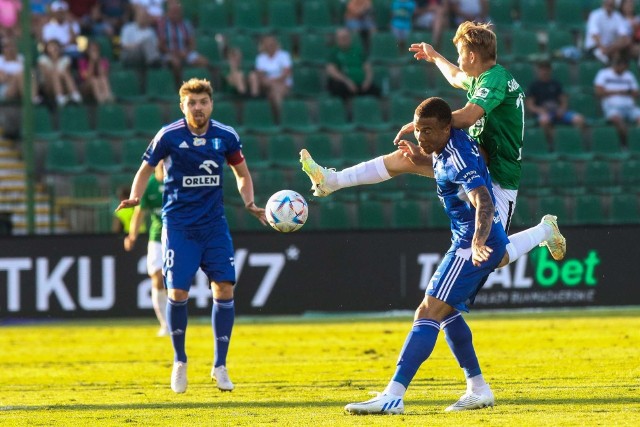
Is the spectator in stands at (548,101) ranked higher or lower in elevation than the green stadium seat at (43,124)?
higher

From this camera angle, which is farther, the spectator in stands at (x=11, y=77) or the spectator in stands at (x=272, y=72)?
the spectator in stands at (x=272, y=72)

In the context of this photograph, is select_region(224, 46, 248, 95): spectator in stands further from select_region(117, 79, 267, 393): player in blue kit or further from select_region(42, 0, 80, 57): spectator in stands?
select_region(117, 79, 267, 393): player in blue kit

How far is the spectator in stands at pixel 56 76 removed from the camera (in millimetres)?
20594

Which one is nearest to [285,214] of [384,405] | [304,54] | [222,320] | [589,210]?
[222,320]

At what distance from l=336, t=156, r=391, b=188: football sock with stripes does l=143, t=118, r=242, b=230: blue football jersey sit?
55.4 inches

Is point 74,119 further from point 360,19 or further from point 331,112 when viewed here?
point 360,19

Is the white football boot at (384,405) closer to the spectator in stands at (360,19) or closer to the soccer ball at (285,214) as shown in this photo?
the soccer ball at (285,214)

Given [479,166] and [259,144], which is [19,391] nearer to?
[479,166]

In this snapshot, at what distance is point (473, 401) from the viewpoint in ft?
26.8

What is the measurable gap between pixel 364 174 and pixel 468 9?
1521cm

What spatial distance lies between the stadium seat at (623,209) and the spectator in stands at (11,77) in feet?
30.8

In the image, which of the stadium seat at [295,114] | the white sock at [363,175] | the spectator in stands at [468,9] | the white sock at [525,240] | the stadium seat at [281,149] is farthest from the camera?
the spectator in stands at [468,9]

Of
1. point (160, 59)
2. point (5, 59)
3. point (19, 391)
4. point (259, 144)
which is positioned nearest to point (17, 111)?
point (5, 59)

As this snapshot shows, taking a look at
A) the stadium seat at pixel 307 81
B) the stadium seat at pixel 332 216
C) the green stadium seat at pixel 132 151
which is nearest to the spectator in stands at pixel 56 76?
the green stadium seat at pixel 132 151
